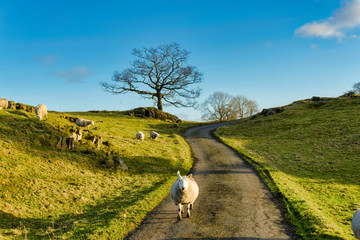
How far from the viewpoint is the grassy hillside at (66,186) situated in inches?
405

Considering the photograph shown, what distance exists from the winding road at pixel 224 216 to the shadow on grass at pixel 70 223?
1.76 meters

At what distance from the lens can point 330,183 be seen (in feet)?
59.5

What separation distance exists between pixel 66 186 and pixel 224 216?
10.2 metres

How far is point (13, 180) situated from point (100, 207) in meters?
5.53

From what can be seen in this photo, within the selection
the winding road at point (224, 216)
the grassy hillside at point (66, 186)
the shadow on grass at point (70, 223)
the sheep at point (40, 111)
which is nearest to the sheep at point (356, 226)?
the winding road at point (224, 216)

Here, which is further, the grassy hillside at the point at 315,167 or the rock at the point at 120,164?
the rock at the point at 120,164

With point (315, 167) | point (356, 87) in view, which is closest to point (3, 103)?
point (315, 167)

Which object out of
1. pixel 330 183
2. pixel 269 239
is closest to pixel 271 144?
pixel 330 183

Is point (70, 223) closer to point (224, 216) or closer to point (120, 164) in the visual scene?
point (224, 216)

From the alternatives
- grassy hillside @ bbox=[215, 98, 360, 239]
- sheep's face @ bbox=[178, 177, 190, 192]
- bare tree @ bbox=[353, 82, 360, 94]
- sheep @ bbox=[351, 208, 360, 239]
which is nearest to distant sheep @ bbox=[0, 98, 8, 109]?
sheep's face @ bbox=[178, 177, 190, 192]

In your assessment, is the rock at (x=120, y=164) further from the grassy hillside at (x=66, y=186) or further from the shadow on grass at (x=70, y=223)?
the shadow on grass at (x=70, y=223)

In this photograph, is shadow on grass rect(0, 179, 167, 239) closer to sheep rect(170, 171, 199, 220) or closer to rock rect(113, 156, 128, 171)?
sheep rect(170, 171, 199, 220)

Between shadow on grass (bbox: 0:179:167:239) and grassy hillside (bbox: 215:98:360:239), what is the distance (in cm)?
916

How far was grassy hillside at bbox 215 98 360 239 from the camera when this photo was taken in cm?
1120
